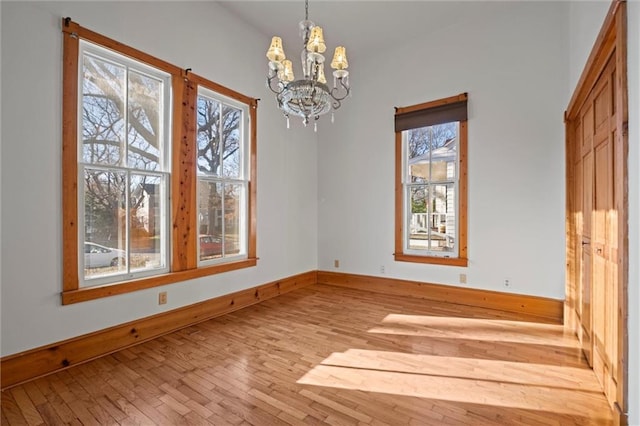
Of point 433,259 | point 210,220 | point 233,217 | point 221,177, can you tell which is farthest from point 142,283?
point 433,259

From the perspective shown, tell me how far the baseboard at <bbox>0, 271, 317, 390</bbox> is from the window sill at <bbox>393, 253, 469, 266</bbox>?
2112 millimetres

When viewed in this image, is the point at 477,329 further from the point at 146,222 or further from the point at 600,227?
the point at 146,222

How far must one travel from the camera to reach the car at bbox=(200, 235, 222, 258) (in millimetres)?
3465

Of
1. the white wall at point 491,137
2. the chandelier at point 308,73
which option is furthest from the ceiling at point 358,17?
the chandelier at point 308,73

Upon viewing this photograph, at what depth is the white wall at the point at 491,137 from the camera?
3.46 meters

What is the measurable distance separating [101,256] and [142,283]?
42cm

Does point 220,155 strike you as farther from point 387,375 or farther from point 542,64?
point 542,64

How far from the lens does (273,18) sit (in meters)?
3.83

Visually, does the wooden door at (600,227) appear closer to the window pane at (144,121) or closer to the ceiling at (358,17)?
the ceiling at (358,17)

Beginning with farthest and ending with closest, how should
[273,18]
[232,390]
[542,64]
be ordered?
[273,18], [542,64], [232,390]

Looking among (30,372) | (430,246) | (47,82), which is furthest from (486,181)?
(30,372)

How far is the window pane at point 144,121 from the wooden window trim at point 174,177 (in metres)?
0.15

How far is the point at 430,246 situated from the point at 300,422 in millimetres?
3142

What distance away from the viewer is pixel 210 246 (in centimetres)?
356
